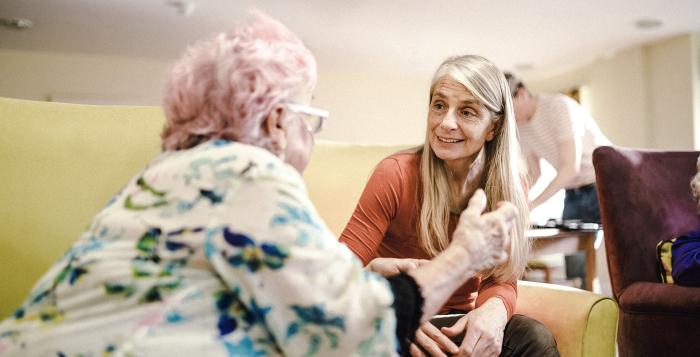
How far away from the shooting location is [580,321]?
1338 mm

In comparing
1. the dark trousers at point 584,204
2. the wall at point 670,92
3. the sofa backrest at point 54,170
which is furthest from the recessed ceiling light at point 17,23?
the wall at point 670,92

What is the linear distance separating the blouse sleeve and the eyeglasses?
19cm

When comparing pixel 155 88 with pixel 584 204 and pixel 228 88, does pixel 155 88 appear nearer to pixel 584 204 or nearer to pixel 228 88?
pixel 584 204

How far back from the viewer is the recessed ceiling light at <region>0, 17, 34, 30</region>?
5754mm

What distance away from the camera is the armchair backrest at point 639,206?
182 cm

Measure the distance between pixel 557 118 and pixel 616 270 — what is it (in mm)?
1621

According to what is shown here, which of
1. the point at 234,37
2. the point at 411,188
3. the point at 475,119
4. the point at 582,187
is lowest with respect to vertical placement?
the point at 582,187

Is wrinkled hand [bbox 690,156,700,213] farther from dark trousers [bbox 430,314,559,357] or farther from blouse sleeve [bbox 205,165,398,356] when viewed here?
blouse sleeve [bbox 205,165,398,356]

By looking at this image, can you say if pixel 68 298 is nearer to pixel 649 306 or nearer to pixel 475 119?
pixel 475 119

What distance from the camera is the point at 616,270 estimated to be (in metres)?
1.82

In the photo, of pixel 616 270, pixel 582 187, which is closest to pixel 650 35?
pixel 582 187

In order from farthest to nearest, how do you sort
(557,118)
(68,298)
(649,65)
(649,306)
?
(649,65)
(557,118)
(649,306)
(68,298)

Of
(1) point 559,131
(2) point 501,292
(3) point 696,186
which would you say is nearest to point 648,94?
(1) point 559,131

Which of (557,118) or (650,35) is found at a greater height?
(650,35)
